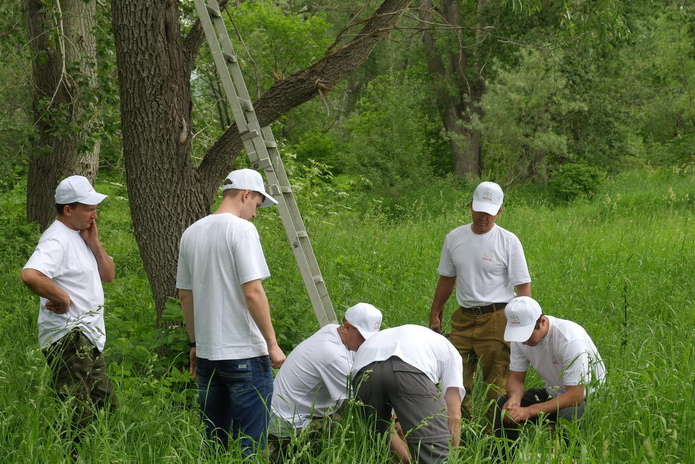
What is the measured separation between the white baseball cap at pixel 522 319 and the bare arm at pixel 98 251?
2477mm

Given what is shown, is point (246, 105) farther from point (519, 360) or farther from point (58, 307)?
point (519, 360)

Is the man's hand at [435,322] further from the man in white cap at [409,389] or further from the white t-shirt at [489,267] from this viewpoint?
the man in white cap at [409,389]

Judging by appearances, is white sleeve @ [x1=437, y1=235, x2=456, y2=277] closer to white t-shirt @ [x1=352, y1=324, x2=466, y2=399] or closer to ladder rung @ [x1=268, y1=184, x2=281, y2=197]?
ladder rung @ [x1=268, y1=184, x2=281, y2=197]

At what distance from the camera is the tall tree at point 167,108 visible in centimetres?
566

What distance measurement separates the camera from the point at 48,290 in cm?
382

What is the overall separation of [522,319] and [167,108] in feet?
10.6

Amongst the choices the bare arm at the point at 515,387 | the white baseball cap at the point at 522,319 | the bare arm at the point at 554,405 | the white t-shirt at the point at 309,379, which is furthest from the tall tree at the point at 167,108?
the bare arm at the point at 554,405

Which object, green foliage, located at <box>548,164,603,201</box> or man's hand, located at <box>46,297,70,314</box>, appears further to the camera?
green foliage, located at <box>548,164,603,201</box>

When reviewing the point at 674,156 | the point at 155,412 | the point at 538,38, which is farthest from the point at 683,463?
the point at 674,156

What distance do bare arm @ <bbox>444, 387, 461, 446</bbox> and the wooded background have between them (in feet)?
8.61

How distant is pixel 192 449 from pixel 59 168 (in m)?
7.27

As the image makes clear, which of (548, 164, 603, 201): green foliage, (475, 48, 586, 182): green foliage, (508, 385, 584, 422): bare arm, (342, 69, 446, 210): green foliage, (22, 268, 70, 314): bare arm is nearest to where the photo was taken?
(22, 268, 70, 314): bare arm

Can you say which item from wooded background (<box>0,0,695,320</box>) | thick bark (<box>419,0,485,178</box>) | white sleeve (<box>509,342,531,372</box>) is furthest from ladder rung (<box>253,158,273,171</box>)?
thick bark (<box>419,0,485,178</box>)

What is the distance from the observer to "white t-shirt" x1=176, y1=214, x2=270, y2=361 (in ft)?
12.7
